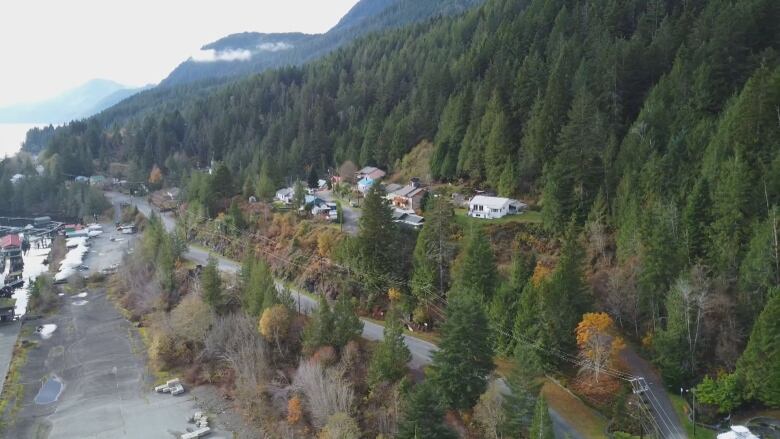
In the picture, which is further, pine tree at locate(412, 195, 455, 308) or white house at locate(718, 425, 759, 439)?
pine tree at locate(412, 195, 455, 308)

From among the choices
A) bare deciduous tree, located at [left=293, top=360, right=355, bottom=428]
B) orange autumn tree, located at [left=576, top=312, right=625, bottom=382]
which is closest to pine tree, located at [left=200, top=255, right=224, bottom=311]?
bare deciduous tree, located at [left=293, top=360, right=355, bottom=428]

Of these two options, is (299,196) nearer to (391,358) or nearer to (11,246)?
(391,358)

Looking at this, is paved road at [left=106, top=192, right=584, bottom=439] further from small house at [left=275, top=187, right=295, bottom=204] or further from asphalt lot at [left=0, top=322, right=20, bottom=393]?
asphalt lot at [left=0, top=322, right=20, bottom=393]

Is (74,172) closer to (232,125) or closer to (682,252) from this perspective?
(232,125)

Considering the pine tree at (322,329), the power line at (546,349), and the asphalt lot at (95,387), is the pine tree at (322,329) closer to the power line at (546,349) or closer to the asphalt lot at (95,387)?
the power line at (546,349)

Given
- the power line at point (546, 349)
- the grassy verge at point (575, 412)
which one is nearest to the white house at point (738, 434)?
the power line at point (546, 349)

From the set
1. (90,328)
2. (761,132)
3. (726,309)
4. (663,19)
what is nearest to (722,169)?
(761,132)
